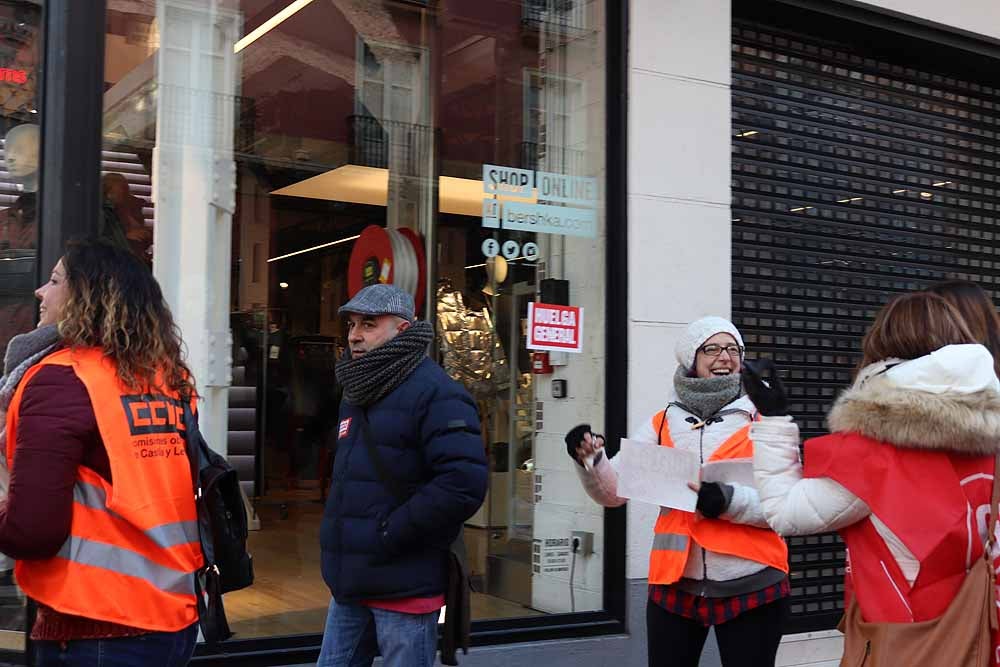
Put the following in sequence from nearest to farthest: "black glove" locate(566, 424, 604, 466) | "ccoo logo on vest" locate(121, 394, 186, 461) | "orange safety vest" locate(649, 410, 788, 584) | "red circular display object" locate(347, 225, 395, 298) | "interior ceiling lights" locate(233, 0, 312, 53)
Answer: "ccoo logo on vest" locate(121, 394, 186, 461)
"orange safety vest" locate(649, 410, 788, 584)
"black glove" locate(566, 424, 604, 466)
"interior ceiling lights" locate(233, 0, 312, 53)
"red circular display object" locate(347, 225, 395, 298)

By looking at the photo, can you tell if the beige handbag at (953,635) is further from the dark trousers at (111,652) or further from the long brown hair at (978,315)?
the dark trousers at (111,652)

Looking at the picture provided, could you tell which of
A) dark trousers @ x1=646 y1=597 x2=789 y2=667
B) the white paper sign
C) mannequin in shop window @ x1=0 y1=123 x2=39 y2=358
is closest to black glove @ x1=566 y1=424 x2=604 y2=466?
the white paper sign

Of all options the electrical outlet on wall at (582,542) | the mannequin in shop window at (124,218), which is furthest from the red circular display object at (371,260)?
the electrical outlet on wall at (582,542)

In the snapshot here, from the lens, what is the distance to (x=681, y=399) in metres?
4.25

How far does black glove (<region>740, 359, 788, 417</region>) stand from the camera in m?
3.19

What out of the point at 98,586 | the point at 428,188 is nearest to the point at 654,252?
the point at 428,188

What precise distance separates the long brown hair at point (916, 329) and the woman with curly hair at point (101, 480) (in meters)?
2.02

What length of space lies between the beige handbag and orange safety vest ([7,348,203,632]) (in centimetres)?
187

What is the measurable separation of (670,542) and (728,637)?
404 millimetres

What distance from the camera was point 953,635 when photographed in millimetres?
2697

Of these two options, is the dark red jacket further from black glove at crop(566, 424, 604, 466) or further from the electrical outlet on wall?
the electrical outlet on wall

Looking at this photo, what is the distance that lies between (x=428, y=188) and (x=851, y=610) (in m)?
4.01

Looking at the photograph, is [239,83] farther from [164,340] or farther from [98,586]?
[98,586]

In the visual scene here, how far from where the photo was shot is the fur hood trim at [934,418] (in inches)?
108
